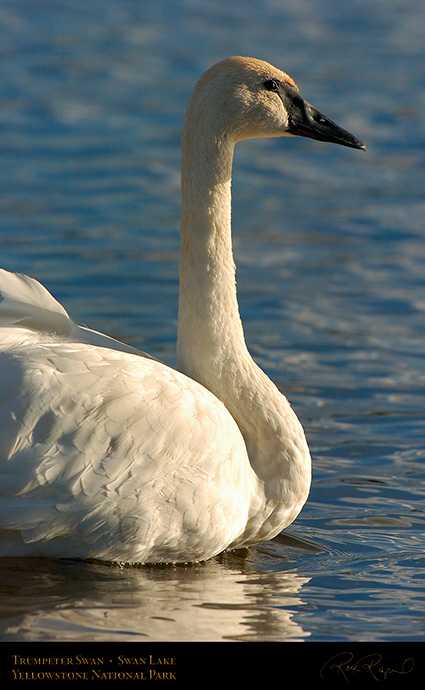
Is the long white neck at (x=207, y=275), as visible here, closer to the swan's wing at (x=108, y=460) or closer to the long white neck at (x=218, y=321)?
the long white neck at (x=218, y=321)

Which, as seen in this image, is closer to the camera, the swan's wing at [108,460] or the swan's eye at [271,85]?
the swan's wing at [108,460]

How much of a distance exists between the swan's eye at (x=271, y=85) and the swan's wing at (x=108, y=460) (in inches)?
66.9

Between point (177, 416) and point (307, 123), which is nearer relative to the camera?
point (177, 416)

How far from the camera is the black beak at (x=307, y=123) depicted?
6.77 meters

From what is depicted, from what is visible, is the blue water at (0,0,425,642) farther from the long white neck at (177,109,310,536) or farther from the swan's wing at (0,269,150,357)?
the swan's wing at (0,269,150,357)

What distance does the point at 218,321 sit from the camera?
6.69 metres

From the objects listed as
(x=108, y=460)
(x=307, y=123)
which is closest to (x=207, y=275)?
(x=307, y=123)

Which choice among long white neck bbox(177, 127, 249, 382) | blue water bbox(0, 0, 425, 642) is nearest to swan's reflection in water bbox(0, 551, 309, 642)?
blue water bbox(0, 0, 425, 642)

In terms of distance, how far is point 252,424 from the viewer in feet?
21.7

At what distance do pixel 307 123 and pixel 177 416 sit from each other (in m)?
2.02

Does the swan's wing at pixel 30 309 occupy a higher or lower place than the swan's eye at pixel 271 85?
lower

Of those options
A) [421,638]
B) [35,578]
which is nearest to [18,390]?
[35,578]
